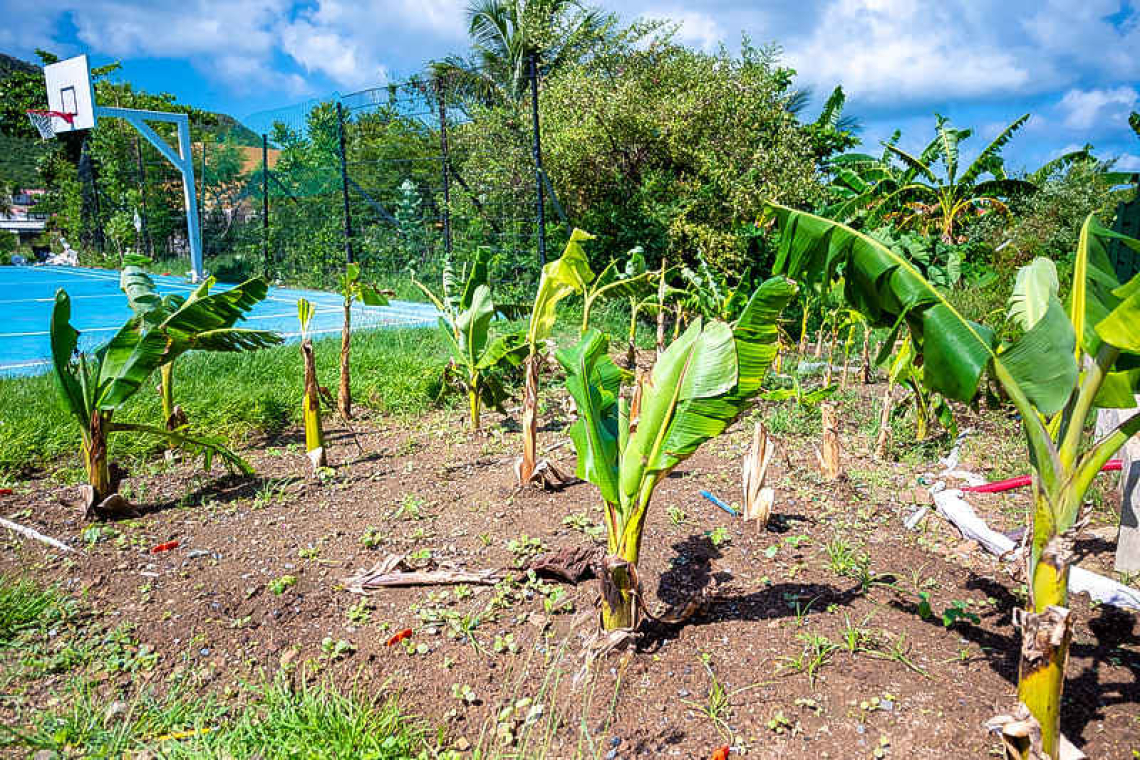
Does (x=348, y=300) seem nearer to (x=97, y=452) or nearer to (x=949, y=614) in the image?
(x=97, y=452)

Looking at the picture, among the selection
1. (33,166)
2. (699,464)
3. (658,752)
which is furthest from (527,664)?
(33,166)

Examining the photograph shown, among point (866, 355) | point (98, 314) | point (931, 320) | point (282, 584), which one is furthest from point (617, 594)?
point (98, 314)

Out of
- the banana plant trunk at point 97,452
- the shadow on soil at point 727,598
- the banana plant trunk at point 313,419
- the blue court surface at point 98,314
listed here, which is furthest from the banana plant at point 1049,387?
the blue court surface at point 98,314

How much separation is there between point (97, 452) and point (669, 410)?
3.03 meters

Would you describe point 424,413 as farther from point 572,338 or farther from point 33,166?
point 33,166

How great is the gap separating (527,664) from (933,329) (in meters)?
1.70

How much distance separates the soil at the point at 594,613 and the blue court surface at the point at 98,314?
11.9 ft

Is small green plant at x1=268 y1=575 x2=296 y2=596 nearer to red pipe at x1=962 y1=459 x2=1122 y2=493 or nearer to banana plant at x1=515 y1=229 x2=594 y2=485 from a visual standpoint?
banana plant at x1=515 y1=229 x2=594 y2=485

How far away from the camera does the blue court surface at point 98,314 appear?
314 inches

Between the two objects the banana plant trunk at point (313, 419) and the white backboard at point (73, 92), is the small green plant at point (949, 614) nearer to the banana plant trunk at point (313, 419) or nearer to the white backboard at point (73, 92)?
the banana plant trunk at point (313, 419)

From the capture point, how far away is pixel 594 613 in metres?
2.41

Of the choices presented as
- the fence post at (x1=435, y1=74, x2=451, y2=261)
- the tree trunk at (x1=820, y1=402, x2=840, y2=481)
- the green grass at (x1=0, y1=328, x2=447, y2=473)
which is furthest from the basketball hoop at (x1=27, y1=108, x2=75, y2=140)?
the tree trunk at (x1=820, y1=402, x2=840, y2=481)

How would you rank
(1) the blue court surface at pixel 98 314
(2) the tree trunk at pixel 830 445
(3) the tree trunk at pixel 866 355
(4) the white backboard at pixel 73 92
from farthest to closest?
1. (4) the white backboard at pixel 73 92
2. (1) the blue court surface at pixel 98 314
3. (3) the tree trunk at pixel 866 355
4. (2) the tree trunk at pixel 830 445

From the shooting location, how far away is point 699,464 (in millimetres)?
4477
